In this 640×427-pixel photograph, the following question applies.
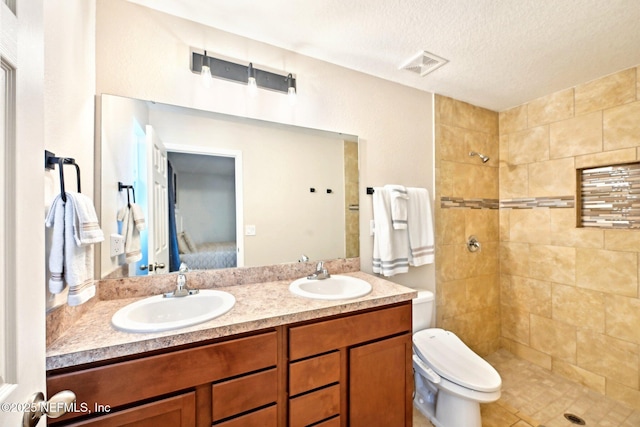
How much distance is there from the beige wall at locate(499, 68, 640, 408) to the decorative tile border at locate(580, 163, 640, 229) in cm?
7

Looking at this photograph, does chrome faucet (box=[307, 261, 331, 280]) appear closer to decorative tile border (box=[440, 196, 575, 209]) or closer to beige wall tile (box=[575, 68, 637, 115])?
decorative tile border (box=[440, 196, 575, 209])

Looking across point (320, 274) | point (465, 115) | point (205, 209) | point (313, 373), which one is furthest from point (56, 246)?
point (465, 115)

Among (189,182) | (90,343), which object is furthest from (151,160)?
(90,343)

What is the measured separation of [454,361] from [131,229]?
1997 millimetres

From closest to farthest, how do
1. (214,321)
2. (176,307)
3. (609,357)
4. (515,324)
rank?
(214,321), (176,307), (609,357), (515,324)

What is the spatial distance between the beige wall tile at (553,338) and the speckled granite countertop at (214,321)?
168 cm

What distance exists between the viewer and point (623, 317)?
69.4 inches

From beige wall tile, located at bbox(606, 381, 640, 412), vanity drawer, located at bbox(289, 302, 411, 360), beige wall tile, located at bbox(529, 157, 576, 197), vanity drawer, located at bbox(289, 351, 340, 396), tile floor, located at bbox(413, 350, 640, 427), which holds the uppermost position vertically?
beige wall tile, located at bbox(529, 157, 576, 197)

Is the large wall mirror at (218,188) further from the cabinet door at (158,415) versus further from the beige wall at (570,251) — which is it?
the beige wall at (570,251)

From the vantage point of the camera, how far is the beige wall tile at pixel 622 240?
67.7 inches

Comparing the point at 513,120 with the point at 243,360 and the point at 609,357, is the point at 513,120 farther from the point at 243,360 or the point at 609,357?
the point at 243,360

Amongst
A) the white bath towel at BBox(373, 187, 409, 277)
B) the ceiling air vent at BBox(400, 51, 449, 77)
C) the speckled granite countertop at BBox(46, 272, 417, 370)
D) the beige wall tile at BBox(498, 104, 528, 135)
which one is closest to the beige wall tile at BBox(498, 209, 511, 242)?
the beige wall tile at BBox(498, 104, 528, 135)

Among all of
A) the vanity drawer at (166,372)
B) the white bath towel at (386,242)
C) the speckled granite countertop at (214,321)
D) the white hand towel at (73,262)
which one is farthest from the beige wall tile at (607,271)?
the white hand towel at (73,262)

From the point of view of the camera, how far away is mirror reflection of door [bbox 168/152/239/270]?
1386mm
